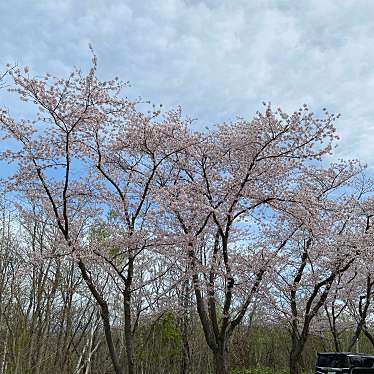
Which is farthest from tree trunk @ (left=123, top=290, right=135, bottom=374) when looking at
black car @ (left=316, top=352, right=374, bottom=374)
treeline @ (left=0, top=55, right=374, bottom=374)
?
black car @ (left=316, top=352, right=374, bottom=374)

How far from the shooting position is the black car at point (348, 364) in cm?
1097

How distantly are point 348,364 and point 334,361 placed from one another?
0.39m

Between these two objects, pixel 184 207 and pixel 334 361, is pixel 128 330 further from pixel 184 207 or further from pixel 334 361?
pixel 334 361

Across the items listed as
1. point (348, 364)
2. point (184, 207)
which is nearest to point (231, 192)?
point (184, 207)

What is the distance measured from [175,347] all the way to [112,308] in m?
4.07

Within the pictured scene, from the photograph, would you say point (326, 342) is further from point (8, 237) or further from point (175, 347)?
point (8, 237)

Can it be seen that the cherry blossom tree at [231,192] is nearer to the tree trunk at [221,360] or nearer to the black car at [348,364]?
the tree trunk at [221,360]

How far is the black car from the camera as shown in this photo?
1097 centimetres

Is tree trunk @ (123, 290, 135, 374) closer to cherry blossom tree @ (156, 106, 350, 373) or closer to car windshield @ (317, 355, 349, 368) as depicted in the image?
cherry blossom tree @ (156, 106, 350, 373)

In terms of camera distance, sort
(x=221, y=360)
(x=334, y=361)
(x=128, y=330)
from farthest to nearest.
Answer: (x=334, y=361)
(x=221, y=360)
(x=128, y=330)

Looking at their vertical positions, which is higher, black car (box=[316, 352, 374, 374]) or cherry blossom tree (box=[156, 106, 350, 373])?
cherry blossom tree (box=[156, 106, 350, 373])

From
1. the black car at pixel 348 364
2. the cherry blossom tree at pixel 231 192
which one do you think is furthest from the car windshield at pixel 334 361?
the cherry blossom tree at pixel 231 192

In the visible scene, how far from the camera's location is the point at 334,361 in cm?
1123

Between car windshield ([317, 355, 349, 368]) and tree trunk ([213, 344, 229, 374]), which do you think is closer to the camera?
tree trunk ([213, 344, 229, 374])
